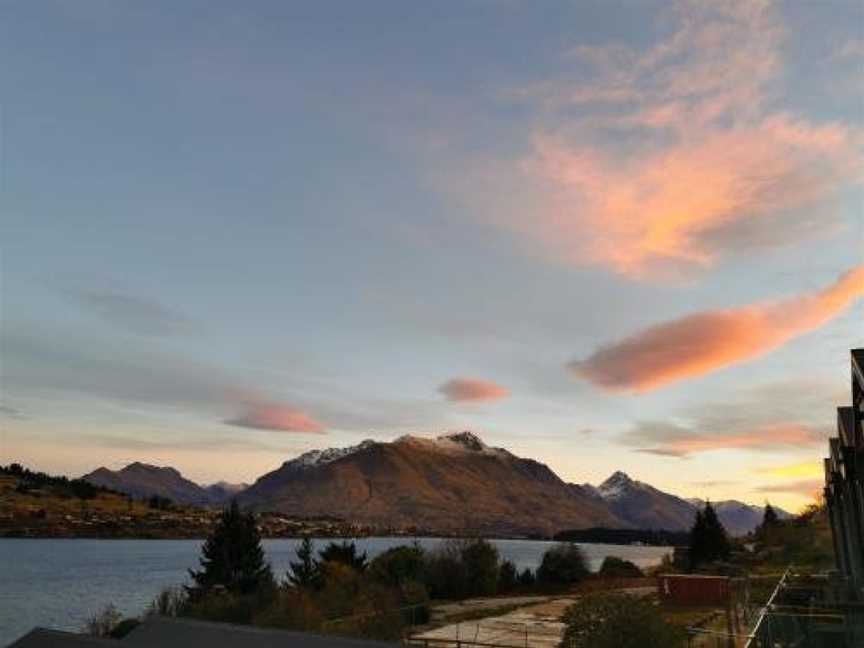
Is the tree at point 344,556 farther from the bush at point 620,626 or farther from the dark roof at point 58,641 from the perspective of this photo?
the dark roof at point 58,641

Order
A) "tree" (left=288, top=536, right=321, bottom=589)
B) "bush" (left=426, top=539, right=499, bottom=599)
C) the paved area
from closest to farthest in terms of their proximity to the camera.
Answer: the paved area → "tree" (left=288, top=536, right=321, bottom=589) → "bush" (left=426, top=539, right=499, bottom=599)

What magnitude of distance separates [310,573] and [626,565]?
2044 inches

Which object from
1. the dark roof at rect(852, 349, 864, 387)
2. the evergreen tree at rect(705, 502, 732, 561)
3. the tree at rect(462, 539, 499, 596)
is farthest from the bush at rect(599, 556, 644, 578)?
the dark roof at rect(852, 349, 864, 387)

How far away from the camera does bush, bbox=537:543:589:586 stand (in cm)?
10369

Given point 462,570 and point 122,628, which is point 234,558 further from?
point 462,570

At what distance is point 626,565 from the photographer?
115438 millimetres

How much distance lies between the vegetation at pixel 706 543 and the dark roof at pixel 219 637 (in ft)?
294

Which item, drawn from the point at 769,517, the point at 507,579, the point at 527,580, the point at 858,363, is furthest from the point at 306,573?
the point at 769,517

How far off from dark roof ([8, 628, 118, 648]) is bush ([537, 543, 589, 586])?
80.5m

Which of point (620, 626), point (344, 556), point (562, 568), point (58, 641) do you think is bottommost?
point (58, 641)

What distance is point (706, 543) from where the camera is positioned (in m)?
108

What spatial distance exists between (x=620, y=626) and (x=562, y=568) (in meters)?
75.8

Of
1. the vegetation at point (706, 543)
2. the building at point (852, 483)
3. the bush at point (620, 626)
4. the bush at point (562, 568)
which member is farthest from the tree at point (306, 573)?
the vegetation at point (706, 543)

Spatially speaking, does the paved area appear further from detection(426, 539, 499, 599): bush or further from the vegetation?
the vegetation
